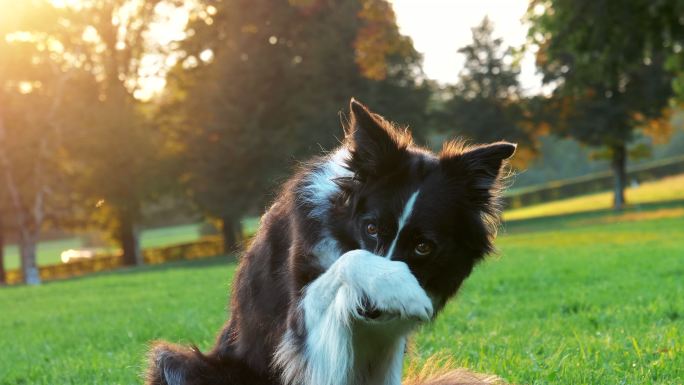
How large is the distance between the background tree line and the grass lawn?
18.7 m

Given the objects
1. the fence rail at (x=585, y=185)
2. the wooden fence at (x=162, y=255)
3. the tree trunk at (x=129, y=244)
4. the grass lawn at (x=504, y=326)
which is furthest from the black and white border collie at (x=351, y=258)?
the fence rail at (x=585, y=185)

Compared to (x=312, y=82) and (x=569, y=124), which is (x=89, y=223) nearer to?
(x=312, y=82)

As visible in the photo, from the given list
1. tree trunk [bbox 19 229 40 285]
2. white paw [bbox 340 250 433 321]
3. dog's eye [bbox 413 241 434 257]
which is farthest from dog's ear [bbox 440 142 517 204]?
tree trunk [bbox 19 229 40 285]

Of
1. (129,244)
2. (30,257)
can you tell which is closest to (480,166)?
(30,257)

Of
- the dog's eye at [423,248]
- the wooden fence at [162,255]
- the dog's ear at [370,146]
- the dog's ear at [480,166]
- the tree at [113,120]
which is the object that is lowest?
the wooden fence at [162,255]

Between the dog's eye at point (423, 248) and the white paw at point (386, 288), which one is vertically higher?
the dog's eye at point (423, 248)

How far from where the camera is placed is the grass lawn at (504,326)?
647 centimetres

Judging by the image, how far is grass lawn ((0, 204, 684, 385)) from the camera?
6.47m

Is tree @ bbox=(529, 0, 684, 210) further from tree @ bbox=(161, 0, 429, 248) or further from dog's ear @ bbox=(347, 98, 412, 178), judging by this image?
dog's ear @ bbox=(347, 98, 412, 178)

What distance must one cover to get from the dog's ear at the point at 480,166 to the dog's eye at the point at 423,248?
23.7 inches

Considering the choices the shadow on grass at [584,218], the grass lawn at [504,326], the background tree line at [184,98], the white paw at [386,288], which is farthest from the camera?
the shadow on grass at [584,218]

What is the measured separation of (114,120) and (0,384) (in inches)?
1305

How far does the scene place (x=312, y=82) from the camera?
41.7 m

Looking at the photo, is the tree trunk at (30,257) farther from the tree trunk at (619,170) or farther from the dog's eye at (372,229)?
the tree trunk at (619,170)
